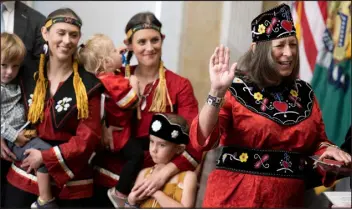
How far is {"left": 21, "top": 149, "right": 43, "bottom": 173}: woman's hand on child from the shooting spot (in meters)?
2.06

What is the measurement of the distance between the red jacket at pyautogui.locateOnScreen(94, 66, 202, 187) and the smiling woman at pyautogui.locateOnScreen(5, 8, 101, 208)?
10 cm

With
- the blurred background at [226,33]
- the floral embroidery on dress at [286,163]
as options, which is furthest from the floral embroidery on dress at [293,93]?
the blurred background at [226,33]

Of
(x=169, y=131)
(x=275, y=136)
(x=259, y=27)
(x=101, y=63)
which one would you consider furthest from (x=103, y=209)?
(x=259, y=27)

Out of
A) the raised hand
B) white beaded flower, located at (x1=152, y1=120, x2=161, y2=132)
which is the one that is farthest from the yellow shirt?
the raised hand

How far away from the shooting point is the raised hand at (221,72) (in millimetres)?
1622

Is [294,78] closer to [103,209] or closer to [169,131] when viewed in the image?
[169,131]

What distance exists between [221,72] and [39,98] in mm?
697

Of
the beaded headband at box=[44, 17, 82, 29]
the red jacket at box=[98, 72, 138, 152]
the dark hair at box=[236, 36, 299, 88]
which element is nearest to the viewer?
the dark hair at box=[236, 36, 299, 88]

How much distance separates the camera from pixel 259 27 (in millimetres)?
1787

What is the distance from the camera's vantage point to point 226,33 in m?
2.60

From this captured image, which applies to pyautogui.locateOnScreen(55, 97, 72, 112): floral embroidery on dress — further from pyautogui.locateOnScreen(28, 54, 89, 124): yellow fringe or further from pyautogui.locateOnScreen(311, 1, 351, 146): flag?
Answer: pyautogui.locateOnScreen(311, 1, 351, 146): flag

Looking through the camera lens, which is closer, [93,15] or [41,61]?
[41,61]

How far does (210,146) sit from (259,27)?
364 millimetres

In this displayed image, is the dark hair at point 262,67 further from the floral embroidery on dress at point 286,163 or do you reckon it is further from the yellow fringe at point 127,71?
the yellow fringe at point 127,71
